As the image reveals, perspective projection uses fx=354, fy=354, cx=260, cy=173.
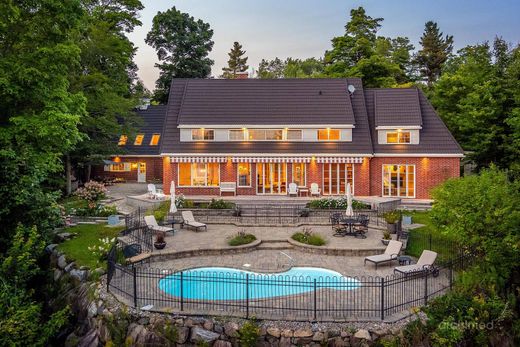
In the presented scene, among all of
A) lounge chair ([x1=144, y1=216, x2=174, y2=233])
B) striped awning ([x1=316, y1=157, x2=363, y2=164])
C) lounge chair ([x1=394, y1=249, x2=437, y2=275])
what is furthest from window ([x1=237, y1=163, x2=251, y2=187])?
lounge chair ([x1=394, y1=249, x2=437, y2=275])

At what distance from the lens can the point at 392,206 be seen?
2628 centimetres

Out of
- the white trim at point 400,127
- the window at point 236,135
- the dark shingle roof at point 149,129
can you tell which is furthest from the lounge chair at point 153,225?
the dark shingle roof at point 149,129

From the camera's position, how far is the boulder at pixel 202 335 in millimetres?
9891

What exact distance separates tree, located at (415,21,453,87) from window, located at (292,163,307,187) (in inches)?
1747

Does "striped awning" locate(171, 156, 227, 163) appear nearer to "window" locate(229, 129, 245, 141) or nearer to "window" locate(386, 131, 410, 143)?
"window" locate(229, 129, 245, 141)

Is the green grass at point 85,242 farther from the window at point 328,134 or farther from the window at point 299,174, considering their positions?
the window at point 328,134

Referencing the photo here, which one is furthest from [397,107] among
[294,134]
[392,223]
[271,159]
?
[392,223]

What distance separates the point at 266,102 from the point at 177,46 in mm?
30414

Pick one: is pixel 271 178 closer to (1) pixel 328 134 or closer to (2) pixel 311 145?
(2) pixel 311 145

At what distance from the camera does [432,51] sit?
63.5 m

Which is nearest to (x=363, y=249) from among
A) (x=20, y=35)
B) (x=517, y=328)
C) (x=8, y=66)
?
(x=517, y=328)

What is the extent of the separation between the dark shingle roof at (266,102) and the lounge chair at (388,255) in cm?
1744

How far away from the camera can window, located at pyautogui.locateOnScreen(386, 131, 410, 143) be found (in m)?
30.8

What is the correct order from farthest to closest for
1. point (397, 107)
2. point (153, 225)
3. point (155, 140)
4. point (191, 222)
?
point (155, 140), point (397, 107), point (191, 222), point (153, 225)
